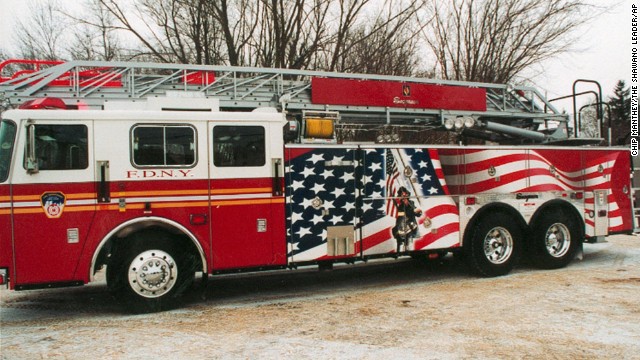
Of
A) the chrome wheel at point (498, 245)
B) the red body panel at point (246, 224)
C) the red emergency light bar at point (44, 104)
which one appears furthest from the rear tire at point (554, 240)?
the red emergency light bar at point (44, 104)

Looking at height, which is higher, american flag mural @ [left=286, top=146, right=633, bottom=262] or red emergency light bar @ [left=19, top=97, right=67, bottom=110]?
red emergency light bar @ [left=19, top=97, right=67, bottom=110]

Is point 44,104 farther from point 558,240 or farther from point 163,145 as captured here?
point 558,240

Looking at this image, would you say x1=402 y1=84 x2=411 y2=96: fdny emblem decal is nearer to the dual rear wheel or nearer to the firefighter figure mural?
the firefighter figure mural

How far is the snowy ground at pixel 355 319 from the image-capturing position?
5434 millimetres

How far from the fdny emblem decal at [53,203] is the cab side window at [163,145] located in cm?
97

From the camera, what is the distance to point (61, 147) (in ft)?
22.2

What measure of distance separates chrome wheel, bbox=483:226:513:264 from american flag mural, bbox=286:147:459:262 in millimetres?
681

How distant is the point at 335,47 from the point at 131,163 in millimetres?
12870

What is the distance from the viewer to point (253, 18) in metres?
18.6

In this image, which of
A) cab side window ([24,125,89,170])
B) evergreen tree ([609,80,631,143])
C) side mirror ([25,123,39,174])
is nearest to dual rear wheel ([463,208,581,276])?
cab side window ([24,125,89,170])

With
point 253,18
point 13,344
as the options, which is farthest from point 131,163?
point 253,18

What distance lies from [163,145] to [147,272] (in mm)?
1609

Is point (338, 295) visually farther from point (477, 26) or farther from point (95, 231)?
point (477, 26)

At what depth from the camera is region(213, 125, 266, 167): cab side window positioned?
24.1ft
